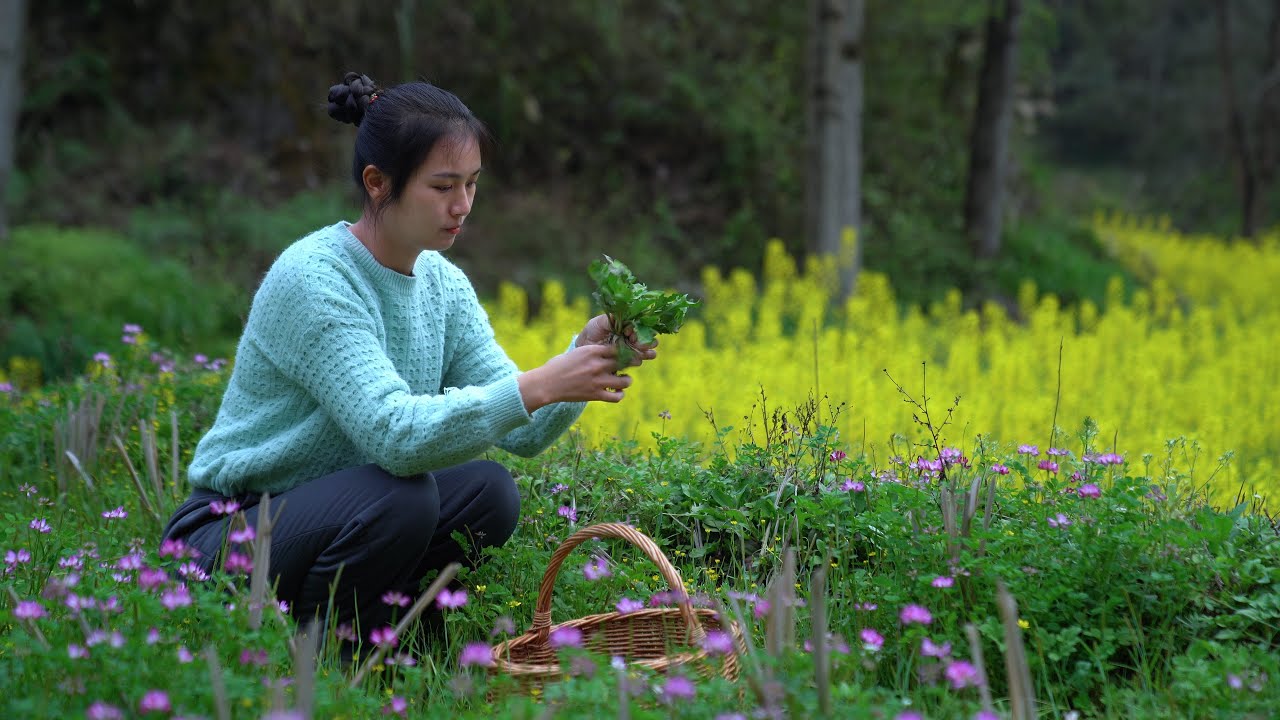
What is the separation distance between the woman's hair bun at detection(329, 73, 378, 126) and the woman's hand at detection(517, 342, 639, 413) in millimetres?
798

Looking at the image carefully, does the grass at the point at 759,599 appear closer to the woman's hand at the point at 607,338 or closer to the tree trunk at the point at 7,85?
the woman's hand at the point at 607,338

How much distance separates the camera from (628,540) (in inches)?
101

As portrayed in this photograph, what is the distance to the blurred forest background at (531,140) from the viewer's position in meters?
8.55

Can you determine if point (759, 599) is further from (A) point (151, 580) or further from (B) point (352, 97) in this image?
(B) point (352, 97)

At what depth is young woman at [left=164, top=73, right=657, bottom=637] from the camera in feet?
7.88

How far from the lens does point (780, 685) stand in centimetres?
177

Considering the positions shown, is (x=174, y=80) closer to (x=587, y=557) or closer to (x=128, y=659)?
(x=587, y=557)

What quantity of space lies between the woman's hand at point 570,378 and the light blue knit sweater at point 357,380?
1.3 inches

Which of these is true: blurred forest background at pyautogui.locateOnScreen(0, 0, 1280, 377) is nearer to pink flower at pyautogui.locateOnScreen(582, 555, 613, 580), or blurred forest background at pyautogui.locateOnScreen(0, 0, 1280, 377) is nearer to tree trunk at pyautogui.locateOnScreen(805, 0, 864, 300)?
tree trunk at pyautogui.locateOnScreen(805, 0, 864, 300)

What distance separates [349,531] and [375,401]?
0.33 metres

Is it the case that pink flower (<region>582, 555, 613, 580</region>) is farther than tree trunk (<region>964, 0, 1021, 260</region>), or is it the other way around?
tree trunk (<region>964, 0, 1021, 260</region>)

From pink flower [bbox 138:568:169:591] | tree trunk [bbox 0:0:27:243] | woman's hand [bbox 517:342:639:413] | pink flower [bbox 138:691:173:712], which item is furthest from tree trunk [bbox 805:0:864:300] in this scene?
pink flower [bbox 138:691:173:712]

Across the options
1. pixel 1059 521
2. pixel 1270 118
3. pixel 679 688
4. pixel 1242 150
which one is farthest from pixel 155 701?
pixel 1270 118

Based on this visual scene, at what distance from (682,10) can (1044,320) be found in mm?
6993
